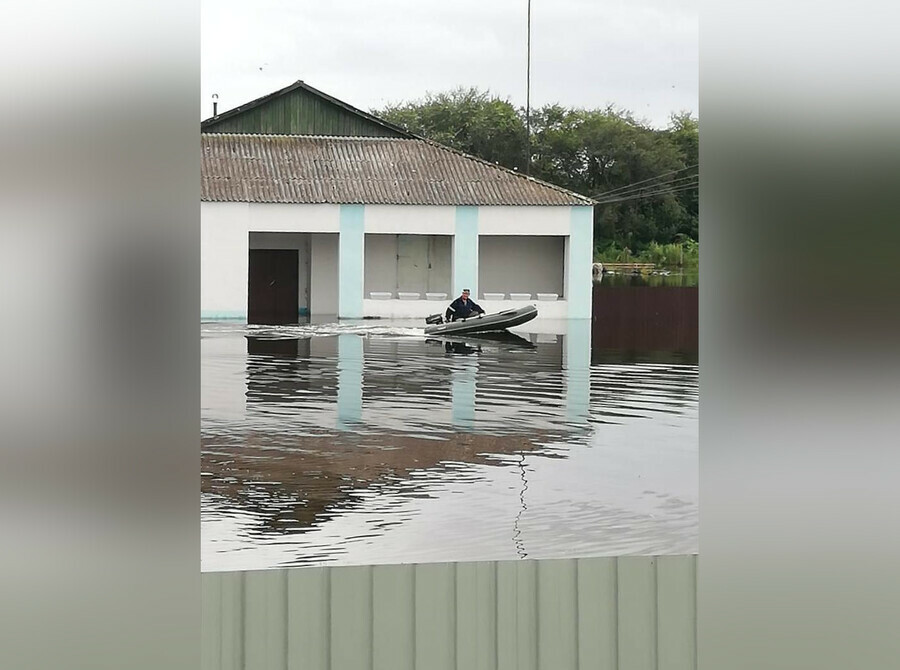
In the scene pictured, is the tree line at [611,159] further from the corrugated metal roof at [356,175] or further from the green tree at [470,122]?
the corrugated metal roof at [356,175]

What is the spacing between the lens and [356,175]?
19391mm

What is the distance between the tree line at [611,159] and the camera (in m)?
21.5

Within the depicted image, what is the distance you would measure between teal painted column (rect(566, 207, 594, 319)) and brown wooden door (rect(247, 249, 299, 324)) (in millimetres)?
4006

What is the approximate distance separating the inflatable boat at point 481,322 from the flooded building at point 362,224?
5.08 ft

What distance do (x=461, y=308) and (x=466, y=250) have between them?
2.01 metres

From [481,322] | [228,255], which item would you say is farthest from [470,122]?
[481,322]

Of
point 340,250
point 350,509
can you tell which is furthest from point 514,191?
point 350,509

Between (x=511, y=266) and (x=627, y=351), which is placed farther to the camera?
(x=511, y=266)

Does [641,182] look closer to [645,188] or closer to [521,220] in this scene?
[645,188]

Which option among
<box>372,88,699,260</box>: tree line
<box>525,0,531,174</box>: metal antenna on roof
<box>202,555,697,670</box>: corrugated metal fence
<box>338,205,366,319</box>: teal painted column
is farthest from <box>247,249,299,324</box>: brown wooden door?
<box>202,555,697,670</box>: corrugated metal fence

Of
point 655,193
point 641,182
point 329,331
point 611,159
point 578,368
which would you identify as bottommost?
point 578,368
